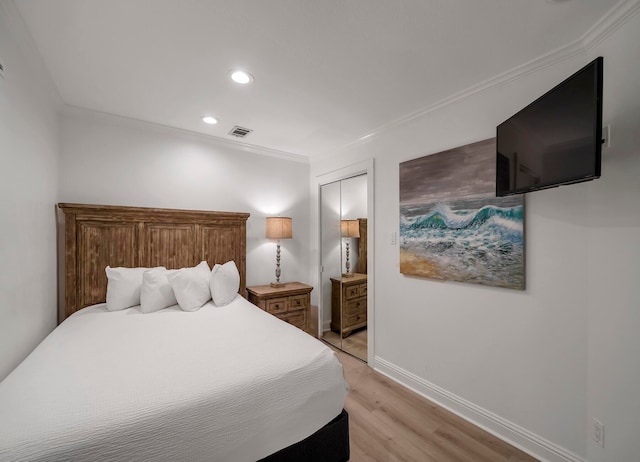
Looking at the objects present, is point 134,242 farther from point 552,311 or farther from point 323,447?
point 552,311

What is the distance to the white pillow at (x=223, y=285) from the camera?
2570 mm

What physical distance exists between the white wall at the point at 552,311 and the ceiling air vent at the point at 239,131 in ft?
5.76

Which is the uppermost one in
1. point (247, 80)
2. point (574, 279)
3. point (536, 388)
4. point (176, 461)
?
point (247, 80)

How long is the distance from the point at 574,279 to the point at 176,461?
2.30 m

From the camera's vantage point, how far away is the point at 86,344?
5.42 feet

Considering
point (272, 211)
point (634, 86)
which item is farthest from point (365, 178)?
point (634, 86)

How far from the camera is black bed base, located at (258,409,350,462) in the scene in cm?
133

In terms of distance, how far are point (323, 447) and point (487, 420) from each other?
1.40 metres

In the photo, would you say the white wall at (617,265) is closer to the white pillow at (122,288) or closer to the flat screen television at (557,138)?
the flat screen television at (557,138)

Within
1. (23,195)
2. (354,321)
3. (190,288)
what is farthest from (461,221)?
(23,195)

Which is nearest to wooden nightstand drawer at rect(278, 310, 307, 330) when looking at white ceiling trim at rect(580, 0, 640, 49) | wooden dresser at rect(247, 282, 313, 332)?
wooden dresser at rect(247, 282, 313, 332)

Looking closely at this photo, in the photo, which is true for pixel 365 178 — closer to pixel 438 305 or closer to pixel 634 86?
pixel 438 305

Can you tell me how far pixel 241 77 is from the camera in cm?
203

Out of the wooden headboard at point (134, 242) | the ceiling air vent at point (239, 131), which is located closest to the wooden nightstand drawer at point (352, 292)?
the wooden headboard at point (134, 242)
